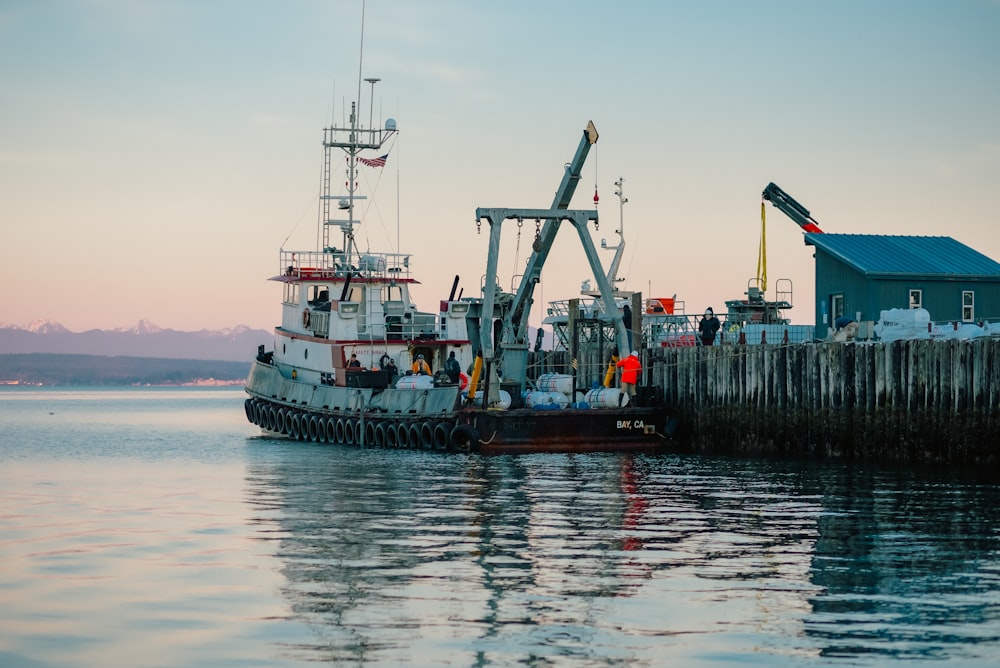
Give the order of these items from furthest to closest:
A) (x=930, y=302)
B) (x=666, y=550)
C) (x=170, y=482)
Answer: (x=930, y=302) → (x=170, y=482) → (x=666, y=550)

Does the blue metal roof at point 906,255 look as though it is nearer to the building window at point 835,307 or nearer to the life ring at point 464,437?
the building window at point 835,307

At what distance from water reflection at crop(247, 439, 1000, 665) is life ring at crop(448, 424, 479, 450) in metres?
6.69

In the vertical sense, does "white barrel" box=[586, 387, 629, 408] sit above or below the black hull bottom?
above

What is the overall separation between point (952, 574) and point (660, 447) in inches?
756

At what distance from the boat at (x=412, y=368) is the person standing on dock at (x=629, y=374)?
189mm

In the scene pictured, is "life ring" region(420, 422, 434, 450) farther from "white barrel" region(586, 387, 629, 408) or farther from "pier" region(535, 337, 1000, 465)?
"pier" region(535, 337, 1000, 465)

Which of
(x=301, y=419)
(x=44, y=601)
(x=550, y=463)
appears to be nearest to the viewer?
(x=44, y=601)

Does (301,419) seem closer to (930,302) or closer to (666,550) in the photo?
(930,302)

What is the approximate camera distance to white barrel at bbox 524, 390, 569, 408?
33344mm

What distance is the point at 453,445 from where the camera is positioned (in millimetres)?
32812

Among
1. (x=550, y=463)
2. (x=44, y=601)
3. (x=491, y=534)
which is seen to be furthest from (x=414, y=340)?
(x=44, y=601)

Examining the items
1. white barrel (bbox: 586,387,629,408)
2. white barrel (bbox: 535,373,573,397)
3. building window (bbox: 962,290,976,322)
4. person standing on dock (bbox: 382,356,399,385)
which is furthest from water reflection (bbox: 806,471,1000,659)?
person standing on dock (bbox: 382,356,399,385)

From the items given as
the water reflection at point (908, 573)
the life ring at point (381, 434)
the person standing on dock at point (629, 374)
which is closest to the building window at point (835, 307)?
the person standing on dock at point (629, 374)

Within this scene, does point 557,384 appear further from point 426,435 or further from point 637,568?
point 637,568
